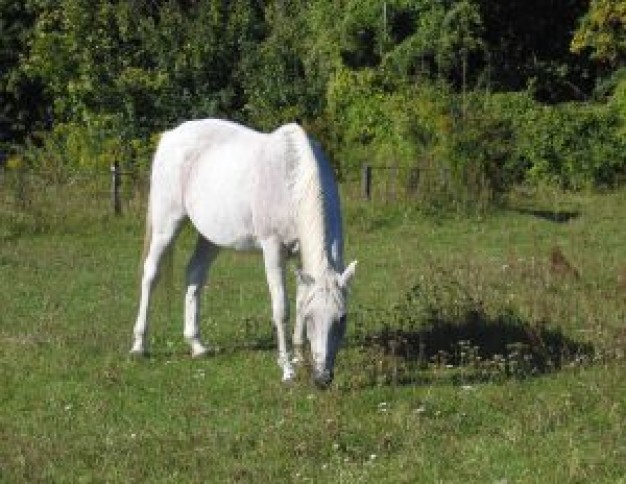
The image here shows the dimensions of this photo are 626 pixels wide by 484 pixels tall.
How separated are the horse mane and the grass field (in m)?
0.82

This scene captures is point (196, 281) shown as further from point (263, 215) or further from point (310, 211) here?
point (310, 211)

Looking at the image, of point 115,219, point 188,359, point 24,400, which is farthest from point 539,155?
point 24,400

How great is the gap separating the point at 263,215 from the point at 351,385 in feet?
5.39

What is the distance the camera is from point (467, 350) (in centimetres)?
954

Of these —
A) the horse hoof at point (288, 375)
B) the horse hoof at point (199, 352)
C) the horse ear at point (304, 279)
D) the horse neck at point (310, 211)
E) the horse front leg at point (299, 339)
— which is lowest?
the horse hoof at point (199, 352)

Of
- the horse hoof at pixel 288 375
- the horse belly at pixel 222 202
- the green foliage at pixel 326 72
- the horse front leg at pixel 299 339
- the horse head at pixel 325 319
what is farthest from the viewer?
the green foliage at pixel 326 72

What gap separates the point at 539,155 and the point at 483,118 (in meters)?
4.28

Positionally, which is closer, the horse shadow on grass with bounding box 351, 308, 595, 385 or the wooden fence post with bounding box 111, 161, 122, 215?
the horse shadow on grass with bounding box 351, 308, 595, 385

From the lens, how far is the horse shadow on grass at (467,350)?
29.2ft

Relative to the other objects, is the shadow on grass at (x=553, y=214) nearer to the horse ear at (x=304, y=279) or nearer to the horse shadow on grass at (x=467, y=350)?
the horse shadow on grass at (x=467, y=350)

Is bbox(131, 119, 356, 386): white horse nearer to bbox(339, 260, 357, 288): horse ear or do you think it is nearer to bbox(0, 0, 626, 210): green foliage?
bbox(339, 260, 357, 288): horse ear

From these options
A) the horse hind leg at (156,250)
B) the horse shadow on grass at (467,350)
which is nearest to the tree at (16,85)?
the horse hind leg at (156,250)

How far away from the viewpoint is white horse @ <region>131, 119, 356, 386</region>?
8.42 meters

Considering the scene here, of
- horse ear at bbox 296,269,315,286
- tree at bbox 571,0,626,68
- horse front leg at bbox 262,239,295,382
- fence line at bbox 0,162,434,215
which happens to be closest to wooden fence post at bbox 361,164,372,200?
fence line at bbox 0,162,434,215
